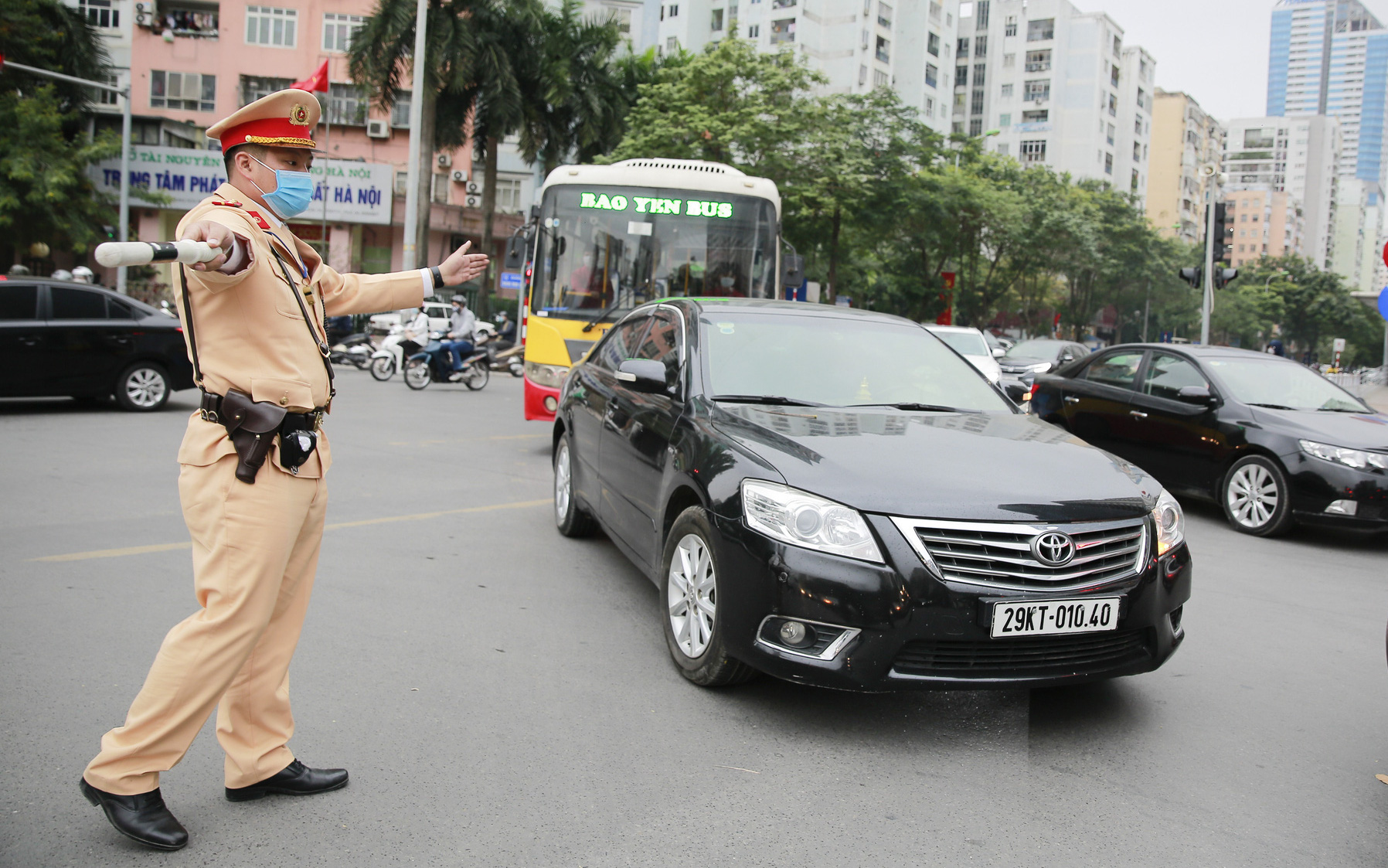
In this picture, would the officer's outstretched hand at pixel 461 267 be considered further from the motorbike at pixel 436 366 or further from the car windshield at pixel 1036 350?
the car windshield at pixel 1036 350

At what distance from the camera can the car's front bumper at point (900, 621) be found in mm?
3465

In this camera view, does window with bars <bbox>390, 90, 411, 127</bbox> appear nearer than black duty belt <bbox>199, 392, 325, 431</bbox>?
No

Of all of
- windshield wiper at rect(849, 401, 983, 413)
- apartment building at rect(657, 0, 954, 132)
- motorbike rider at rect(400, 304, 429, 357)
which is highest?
apartment building at rect(657, 0, 954, 132)

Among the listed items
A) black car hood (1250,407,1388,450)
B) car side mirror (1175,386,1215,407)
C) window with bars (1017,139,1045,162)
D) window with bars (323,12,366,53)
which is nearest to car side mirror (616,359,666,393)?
black car hood (1250,407,1388,450)

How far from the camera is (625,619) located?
5.04 m

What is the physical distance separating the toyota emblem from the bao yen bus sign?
1532 inches

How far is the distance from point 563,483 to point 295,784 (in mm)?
3823

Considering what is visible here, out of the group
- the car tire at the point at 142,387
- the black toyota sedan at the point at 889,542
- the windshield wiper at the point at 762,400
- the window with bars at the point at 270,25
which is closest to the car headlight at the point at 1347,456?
the black toyota sedan at the point at 889,542

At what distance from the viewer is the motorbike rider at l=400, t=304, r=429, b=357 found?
18.7 m

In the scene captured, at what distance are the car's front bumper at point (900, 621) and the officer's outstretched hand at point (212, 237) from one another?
1.92 meters

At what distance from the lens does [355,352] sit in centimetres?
2097

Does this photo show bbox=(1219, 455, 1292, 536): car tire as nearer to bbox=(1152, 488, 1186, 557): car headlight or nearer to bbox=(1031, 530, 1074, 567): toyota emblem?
bbox=(1152, 488, 1186, 557): car headlight

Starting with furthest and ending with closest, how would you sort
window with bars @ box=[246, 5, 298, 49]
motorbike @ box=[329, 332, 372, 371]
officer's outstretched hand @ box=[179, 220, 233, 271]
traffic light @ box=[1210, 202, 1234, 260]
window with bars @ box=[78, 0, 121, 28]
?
window with bars @ box=[78, 0, 121, 28], window with bars @ box=[246, 5, 298, 49], traffic light @ box=[1210, 202, 1234, 260], motorbike @ box=[329, 332, 372, 371], officer's outstretched hand @ box=[179, 220, 233, 271]

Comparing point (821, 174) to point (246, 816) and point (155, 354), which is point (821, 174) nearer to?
point (155, 354)
